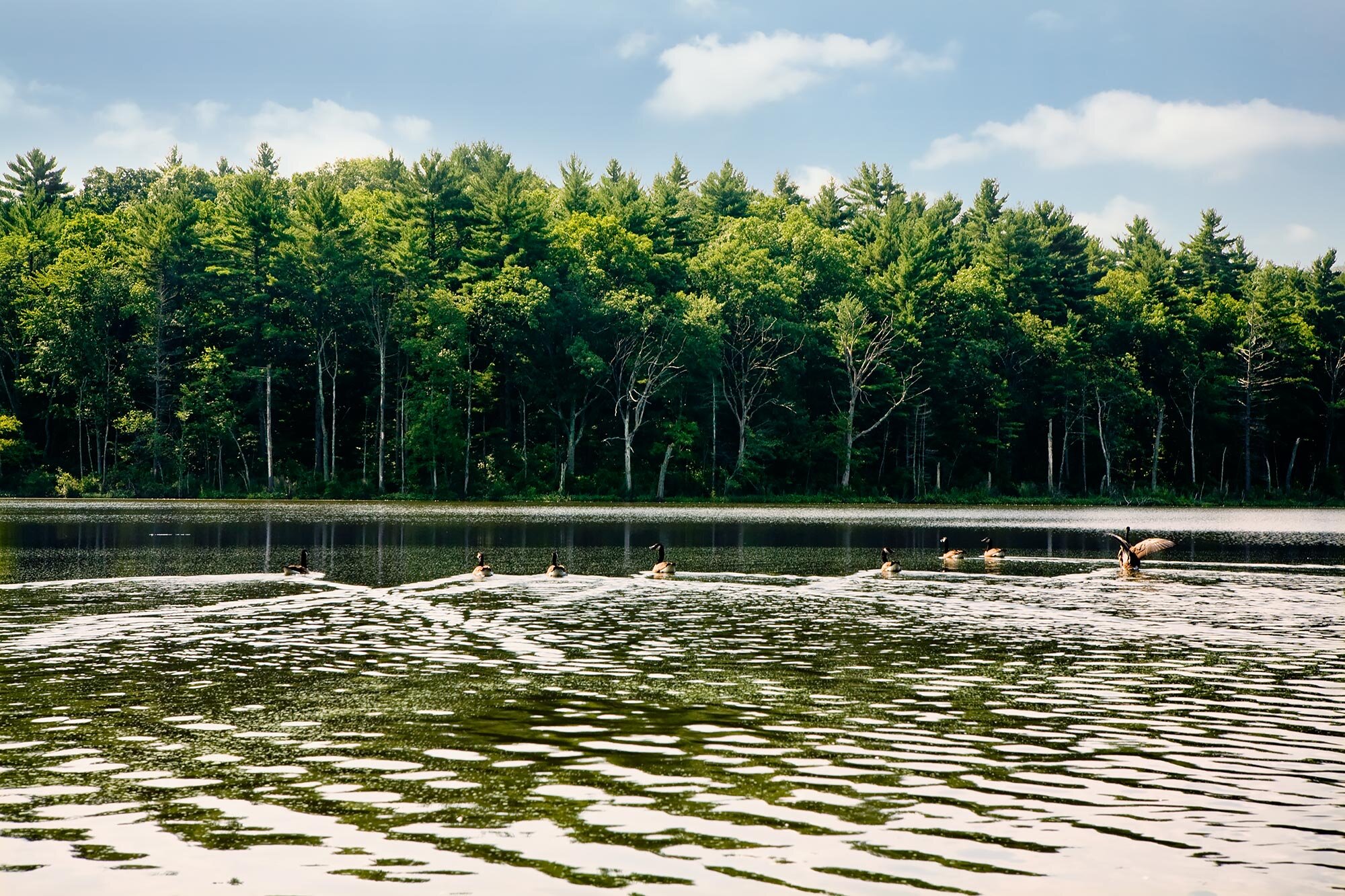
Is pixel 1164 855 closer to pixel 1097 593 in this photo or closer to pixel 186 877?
pixel 186 877

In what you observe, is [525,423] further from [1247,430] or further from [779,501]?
[1247,430]

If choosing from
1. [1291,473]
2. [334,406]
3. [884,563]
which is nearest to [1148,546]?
[884,563]

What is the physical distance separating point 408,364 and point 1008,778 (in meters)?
100

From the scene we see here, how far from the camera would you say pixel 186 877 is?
31.4 ft

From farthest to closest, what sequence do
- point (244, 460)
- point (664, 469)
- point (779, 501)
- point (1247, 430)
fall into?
point (1247, 430) < point (779, 501) < point (664, 469) < point (244, 460)

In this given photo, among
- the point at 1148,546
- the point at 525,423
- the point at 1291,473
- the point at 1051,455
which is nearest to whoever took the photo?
the point at 1148,546

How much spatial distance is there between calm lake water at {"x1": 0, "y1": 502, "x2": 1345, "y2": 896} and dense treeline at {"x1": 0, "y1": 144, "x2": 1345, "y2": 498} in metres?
73.2

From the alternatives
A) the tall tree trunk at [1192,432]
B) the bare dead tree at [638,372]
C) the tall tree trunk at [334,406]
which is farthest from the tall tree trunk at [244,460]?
the tall tree trunk at [1192,432]

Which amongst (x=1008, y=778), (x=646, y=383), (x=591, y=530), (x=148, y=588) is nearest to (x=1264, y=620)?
(x=1008, y=778)

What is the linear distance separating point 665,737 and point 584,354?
8951cm

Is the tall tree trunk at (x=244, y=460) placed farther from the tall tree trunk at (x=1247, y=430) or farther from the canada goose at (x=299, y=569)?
the tall tree trunk at (x=1247, y=430)

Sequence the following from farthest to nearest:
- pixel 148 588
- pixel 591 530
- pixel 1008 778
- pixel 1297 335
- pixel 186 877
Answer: pixel 1297 335 < pixel 591 530 < pixel 148 588 < pixel 1008 778 < pixel 186 877

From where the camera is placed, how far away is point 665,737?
47.8 feet

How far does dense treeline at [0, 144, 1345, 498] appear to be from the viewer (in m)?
104
